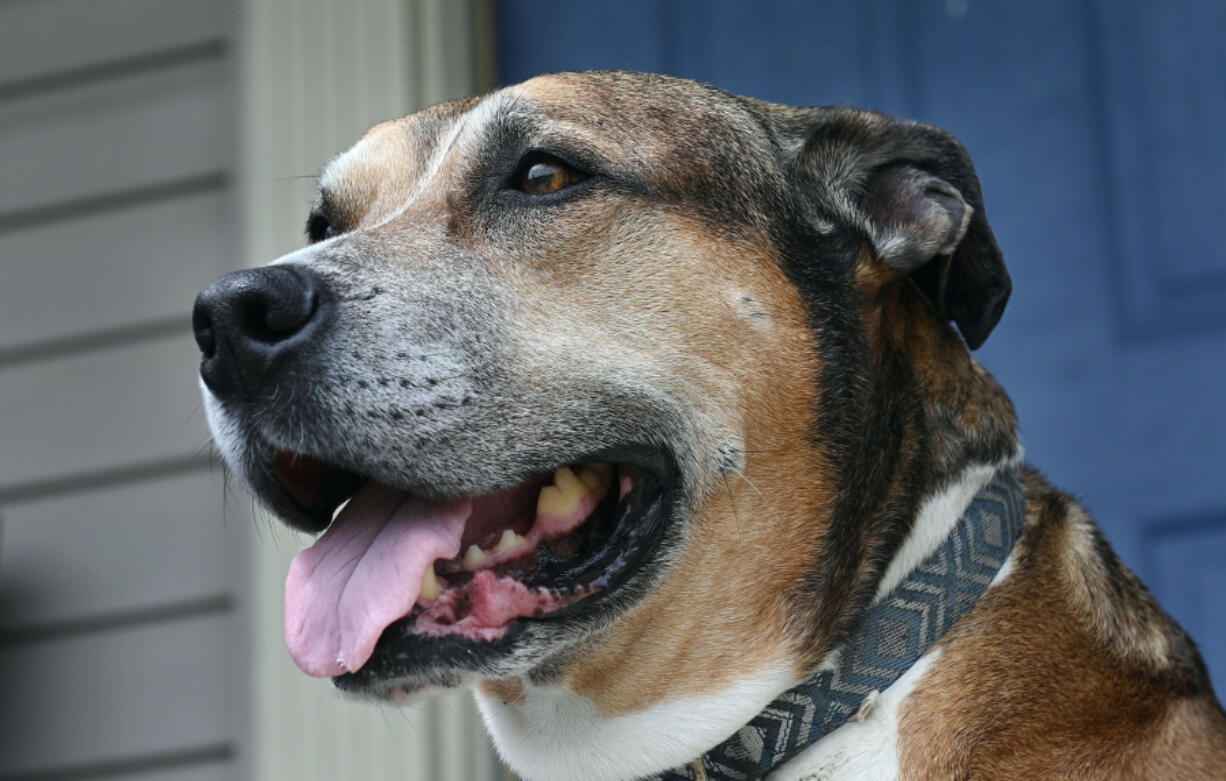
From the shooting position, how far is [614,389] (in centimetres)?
207

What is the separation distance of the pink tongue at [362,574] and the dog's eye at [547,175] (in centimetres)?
55

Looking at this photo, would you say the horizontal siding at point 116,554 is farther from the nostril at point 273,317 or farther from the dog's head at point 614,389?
the nostril at point 273,317

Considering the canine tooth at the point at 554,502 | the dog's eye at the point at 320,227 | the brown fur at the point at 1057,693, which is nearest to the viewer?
the brown fur at the point at 1057,693

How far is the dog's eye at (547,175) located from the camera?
2.26 m

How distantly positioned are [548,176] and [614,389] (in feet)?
1.38

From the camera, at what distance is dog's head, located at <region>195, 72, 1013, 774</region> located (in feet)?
6.40

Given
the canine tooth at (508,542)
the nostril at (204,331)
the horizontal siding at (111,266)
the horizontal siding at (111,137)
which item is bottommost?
the canine tooth at (508,542)

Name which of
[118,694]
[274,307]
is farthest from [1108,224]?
[118,694]

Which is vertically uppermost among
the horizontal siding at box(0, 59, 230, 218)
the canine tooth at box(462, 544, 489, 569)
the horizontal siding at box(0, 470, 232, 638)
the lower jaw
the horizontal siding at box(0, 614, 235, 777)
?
Result: the horizontal siding at box(0, 59, 230, 218)

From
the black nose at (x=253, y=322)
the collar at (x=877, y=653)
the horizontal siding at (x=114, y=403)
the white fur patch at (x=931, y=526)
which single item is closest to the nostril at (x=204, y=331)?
the black nose at (x=253, y=322)

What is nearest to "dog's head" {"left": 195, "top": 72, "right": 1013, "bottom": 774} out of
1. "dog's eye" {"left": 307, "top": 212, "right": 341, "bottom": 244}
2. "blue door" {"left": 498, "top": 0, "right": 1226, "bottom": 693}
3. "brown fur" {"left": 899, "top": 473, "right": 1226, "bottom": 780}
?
"brown fur" {"left": 899, "top": 473, "right": 1226, "bottom": 780}

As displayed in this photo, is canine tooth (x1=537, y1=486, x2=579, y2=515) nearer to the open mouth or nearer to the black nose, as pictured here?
the open mouth

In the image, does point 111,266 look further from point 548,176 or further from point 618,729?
point 618,729

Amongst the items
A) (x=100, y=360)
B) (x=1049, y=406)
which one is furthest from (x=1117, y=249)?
(x=100, y=360)
